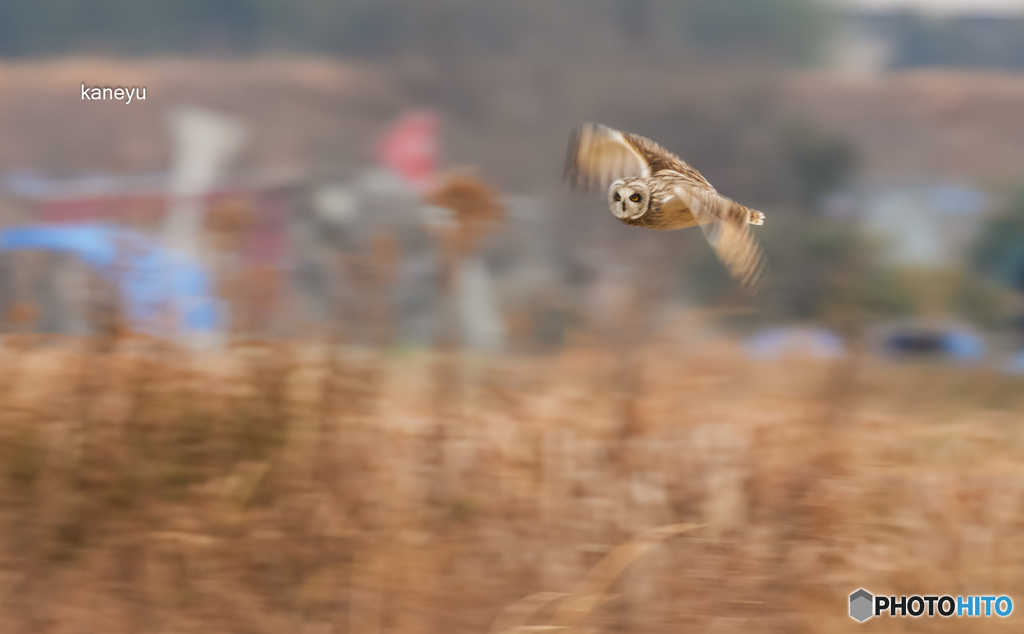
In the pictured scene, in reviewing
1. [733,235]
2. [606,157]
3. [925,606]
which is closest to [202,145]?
[606,157]

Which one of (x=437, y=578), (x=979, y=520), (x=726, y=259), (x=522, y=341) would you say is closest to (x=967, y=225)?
(x=979, y=520)

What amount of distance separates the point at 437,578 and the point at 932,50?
169 inches

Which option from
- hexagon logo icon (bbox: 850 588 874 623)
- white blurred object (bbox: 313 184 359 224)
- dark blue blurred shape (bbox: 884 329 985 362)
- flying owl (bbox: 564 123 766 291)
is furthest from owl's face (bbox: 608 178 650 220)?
white blurred object (bbox: 313 184 359 224)

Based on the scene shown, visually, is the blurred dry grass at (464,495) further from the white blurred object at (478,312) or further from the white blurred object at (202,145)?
the white blurred object at (202,145)

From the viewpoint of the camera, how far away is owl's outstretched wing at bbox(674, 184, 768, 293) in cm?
122

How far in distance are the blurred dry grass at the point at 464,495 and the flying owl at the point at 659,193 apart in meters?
1.07

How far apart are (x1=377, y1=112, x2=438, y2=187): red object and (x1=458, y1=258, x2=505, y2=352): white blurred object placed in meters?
2.63

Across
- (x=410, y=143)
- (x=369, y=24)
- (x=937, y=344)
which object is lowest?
(x=937, y=344)

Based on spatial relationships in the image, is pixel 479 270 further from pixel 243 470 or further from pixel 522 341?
pixel 243 470

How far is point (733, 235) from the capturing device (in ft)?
4.01

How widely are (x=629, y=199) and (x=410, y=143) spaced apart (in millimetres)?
4541

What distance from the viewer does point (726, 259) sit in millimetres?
1227

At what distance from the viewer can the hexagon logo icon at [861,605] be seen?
258 cm

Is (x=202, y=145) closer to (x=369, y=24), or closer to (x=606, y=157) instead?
(x=369, y=24)
